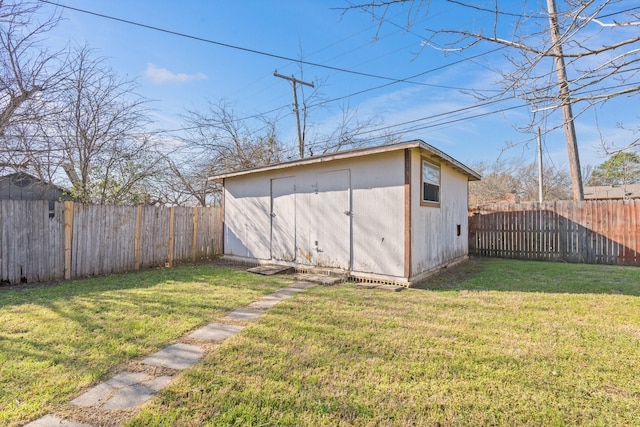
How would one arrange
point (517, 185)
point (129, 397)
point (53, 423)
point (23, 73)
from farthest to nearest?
point (517, 185)
point (23, 73)
point (129, 397)
point (53, 423)

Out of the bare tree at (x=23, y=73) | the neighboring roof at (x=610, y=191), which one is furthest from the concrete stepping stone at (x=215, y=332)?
the neighboring roof at (x=610, y=191)

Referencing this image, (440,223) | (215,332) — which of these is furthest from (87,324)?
(440,223)

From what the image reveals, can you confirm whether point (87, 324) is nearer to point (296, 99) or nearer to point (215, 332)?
point (215, 332)

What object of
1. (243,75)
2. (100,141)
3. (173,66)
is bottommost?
(100,141)

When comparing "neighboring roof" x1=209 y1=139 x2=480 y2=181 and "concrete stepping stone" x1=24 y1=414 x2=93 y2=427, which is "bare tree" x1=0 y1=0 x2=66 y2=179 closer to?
"neighboring roof" x1=209 y1=139 x2=480 y2=181

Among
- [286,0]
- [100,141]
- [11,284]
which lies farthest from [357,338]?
[100,141]

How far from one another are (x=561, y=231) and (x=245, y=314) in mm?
8852

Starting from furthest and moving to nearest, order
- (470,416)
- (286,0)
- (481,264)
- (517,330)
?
(481,264) → (286,0) → (517,330) → (470,416)

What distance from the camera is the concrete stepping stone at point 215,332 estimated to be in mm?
3016

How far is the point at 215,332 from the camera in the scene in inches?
124

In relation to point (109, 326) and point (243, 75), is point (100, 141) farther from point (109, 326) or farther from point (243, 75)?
point (109, 326)

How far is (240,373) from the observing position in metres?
2.30

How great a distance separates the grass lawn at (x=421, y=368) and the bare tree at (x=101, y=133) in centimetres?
721

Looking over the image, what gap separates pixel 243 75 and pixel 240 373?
1181 centimetres
